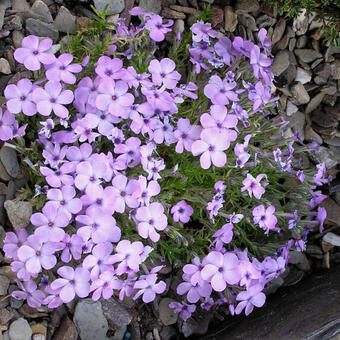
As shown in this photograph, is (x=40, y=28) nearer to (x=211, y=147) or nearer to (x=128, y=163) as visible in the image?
(x=128, y=163)

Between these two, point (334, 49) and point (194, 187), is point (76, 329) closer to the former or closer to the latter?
point (194, 187)

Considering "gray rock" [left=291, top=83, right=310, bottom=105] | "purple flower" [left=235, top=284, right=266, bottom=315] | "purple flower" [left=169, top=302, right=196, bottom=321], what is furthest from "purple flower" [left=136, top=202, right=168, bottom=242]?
"gray rock" [left=291, top=83, right=310, bottom=105]

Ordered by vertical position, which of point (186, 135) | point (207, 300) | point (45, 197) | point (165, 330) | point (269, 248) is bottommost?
point (165, 330)

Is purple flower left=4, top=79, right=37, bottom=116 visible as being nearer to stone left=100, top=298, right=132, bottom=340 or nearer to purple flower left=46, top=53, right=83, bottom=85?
purple flower left=46, top=53, right=83, bottom=85

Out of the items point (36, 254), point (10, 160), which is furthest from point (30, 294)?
point (10, 160)

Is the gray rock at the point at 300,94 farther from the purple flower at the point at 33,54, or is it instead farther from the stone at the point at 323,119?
the purple flower at the point at 33,54

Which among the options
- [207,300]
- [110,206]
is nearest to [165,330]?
[207,300]
